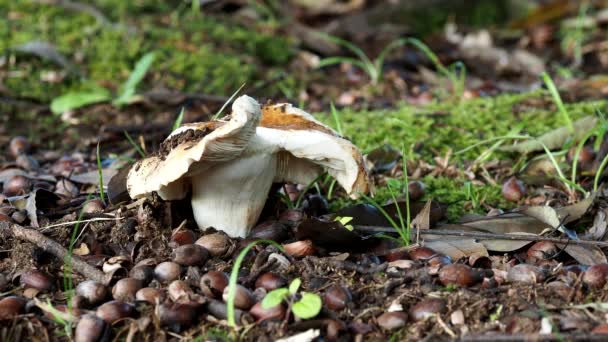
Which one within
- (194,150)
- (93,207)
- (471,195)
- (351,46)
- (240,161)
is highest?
(194,150)

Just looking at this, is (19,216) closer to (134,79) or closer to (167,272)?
(167,272)

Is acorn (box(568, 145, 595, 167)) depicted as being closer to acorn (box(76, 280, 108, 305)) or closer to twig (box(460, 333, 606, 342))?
twig (box(460, 333, 606, 342))

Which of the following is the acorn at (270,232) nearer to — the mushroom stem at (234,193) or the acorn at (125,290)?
the mushroom stem at (234,193)

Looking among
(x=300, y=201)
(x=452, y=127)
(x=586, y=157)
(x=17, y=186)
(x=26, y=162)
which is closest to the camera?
(x=300, y=201)

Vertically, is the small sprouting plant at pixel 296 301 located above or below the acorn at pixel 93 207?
above

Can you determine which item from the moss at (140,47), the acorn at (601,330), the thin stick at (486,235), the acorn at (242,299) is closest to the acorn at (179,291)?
the acorn at (242,299)

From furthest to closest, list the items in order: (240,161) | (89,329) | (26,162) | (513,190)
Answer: (26,162)
(513,190)
(240,161)
(89,329)

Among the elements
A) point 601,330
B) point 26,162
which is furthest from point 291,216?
point 26,162

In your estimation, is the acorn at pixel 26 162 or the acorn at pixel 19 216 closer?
the acorn at pixel 19 216
